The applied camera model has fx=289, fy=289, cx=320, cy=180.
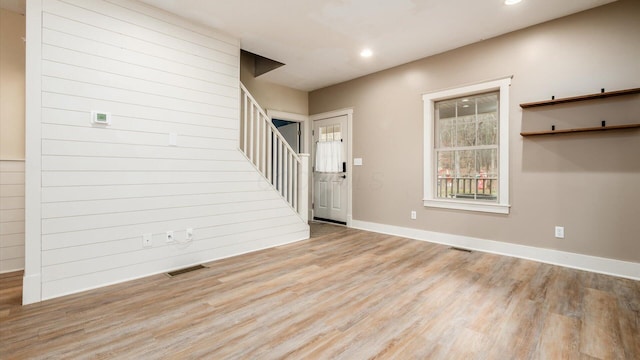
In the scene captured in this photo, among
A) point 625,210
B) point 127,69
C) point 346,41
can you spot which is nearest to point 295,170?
point 346,41

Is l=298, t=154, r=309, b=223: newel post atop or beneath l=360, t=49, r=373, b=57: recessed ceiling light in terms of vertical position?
beneath

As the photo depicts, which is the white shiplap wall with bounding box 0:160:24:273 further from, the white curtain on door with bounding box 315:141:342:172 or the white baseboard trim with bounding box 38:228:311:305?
the white curtain on door with bounding box 315:141:342:172

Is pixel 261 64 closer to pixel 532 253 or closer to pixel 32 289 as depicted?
pixel 32 289

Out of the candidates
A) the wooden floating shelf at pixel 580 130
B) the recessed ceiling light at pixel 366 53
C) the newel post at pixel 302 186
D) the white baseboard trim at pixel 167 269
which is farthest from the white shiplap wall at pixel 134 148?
the wooden floating shelf at pixel 580 130

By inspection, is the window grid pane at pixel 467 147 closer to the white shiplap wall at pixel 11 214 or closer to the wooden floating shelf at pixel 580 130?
the wooden floating shelf at pixel 580 130

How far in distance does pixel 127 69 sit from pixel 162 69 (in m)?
0.32

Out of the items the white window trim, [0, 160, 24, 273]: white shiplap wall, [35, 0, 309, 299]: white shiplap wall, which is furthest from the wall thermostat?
the white window trim


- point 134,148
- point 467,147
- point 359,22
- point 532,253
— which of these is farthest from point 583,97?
point 134,148

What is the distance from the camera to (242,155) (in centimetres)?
362

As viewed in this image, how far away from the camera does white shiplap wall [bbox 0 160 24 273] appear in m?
2.93

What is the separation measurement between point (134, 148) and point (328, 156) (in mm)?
3499

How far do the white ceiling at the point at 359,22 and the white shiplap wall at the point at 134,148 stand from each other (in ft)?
1.38

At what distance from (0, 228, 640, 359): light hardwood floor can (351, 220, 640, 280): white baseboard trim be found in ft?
0.47

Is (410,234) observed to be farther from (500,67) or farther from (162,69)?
(162,69)
